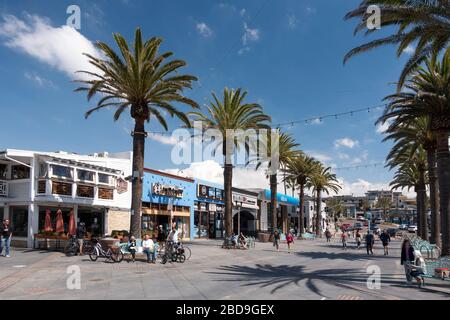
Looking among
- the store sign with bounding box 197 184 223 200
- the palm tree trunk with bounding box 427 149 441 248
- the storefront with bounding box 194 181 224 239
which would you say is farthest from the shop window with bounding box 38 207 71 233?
the palm tree trunk with bounding box 427 149 441 248

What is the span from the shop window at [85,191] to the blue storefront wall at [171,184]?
565cm

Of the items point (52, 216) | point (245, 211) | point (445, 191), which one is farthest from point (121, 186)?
point (245, 211)

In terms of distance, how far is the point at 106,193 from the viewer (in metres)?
29.5

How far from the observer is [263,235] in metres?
42.3

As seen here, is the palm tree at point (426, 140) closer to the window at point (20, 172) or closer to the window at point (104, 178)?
the window at point (104, 178)

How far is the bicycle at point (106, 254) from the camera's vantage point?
64.3ft

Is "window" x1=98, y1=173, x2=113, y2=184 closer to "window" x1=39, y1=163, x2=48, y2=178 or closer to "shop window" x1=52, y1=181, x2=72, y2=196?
"shop window" x1=52, y1=181, x2=72, y2=196

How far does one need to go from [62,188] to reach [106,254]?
23.4 ft

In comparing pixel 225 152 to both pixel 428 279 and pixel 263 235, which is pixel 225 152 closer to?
pixel 263 235

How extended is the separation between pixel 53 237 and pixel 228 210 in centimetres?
1279

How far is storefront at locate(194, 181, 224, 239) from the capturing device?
42.3m

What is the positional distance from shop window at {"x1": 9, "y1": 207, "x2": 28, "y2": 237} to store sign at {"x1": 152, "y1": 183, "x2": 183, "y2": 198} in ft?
36.4

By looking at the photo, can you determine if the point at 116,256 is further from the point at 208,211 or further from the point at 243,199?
the point at 243,199
